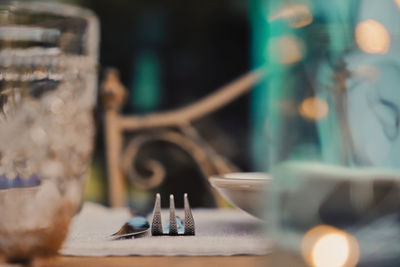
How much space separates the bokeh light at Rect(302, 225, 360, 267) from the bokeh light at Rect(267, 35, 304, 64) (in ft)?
0.44

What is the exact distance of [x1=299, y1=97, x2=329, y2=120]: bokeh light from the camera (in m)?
0.37

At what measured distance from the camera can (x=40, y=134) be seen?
1.42ft

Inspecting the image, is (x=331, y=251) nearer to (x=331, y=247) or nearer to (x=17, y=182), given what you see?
(x=331, y=247)

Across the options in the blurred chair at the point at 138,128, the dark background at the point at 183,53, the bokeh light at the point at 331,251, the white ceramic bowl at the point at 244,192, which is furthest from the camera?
the dark background at the point at 183,53

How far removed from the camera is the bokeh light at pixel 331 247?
0.33m

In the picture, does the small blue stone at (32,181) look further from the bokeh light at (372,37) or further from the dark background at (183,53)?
the dark background at (183,53)

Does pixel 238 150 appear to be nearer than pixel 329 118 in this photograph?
No

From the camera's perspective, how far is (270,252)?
0.36m

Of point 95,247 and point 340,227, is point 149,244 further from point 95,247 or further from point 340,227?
point 340,227

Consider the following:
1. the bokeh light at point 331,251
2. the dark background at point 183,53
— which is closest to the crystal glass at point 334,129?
the bokeh light at point 331,251

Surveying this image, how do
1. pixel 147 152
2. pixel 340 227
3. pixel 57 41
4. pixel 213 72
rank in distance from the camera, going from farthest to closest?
1. pixel 213 72
2. pixel 147 152
3. pixel 57 41
4. pixel 340 227

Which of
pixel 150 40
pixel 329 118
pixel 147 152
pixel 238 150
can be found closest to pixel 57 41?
pixel 329 118

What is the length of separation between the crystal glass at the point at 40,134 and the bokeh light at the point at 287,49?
0.21 m

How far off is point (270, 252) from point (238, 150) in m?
2.40
